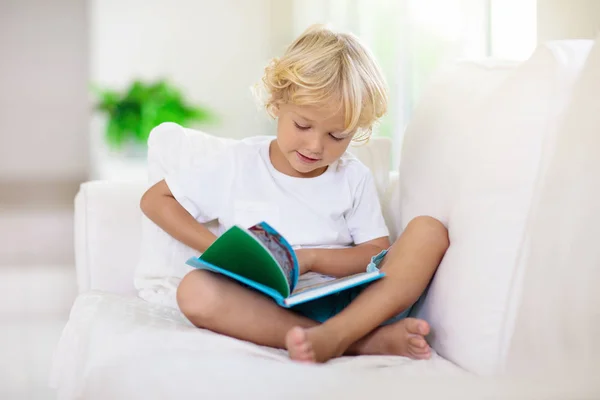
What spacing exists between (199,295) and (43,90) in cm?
295

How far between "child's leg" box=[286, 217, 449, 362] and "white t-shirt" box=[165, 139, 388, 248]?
0.25 m

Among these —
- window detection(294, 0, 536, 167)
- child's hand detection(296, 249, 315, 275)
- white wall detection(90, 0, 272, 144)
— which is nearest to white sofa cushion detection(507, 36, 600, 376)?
child's hand detection(296, 249, 315, 275)

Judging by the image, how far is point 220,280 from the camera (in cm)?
126

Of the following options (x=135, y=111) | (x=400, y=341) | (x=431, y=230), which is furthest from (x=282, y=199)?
(x=135, y=111)

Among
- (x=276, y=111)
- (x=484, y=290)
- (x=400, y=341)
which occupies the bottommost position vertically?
(x=400, y=341)

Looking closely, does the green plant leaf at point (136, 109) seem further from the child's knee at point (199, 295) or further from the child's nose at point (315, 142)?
the child's knee at point (199, 295)

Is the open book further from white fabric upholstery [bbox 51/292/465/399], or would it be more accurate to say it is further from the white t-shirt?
the white t-shirt

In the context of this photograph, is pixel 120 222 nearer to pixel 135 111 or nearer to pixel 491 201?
pixel 491 201

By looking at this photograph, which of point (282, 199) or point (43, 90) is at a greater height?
point (43, 90)

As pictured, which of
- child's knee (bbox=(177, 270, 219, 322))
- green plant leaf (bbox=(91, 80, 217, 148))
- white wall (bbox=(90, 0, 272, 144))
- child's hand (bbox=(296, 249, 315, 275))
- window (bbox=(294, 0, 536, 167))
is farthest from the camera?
white wall (bbox=(90, 0, 272, 144))

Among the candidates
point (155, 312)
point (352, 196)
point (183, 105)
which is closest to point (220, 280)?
point (155, 312)

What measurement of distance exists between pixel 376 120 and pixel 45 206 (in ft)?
8.83

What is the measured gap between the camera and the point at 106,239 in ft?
5.41

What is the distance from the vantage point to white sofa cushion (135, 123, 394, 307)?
1583 millimetres
